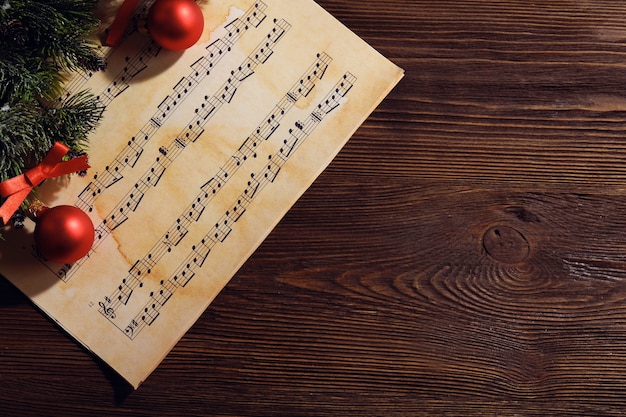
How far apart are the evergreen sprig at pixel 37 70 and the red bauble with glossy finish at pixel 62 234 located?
6 cm

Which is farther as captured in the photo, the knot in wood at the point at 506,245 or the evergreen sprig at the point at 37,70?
the knot in wood at the point at 506,245

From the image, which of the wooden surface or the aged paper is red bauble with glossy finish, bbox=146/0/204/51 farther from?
the wooden surface

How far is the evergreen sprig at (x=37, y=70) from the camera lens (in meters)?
0.64

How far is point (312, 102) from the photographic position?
778mm

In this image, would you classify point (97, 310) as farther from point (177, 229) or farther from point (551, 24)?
point (551, 24)

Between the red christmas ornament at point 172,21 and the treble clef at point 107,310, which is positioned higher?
the red christmas ornament at point 172,21

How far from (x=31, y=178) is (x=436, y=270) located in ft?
1.59

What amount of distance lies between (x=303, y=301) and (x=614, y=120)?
1.50 feet

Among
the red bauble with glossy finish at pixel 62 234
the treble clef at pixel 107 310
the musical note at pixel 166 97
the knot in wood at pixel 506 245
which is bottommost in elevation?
the treble clef at pixel 107 310

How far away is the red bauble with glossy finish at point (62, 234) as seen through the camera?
69 cm

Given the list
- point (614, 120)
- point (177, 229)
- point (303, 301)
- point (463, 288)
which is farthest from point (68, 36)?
point (614, 120)

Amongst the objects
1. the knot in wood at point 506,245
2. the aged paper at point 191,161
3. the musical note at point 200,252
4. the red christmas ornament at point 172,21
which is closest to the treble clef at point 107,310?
the aged paper at point 191,161

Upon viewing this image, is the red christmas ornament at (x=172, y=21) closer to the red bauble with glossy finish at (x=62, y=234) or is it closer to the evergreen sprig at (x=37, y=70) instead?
the evergreen sprig at (x=37, y=70)

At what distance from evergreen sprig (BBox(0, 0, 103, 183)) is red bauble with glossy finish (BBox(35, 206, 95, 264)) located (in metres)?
0.06
